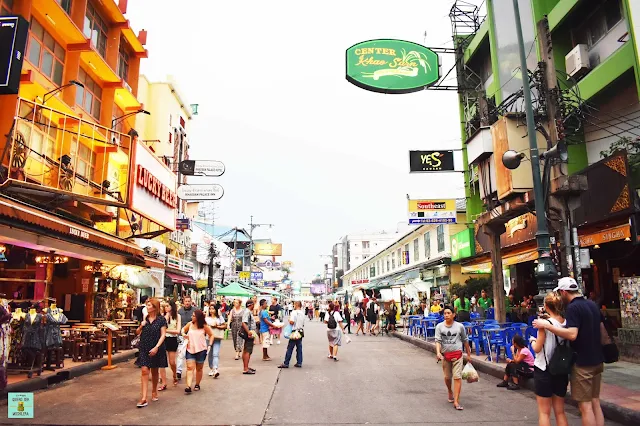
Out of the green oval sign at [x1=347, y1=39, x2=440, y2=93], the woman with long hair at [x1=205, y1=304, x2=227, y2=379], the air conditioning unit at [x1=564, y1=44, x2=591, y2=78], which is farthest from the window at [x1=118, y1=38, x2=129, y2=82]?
the air conditioning unit at [x1=564, y1=44, x2=591, y2=78]

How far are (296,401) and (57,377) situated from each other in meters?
5.78

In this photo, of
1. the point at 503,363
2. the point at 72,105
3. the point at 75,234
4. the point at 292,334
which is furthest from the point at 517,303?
the point at 72,105

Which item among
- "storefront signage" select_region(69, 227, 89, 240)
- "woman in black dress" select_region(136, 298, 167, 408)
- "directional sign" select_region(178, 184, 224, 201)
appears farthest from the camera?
"directional sign" select_region(178, 184, 224, 201)

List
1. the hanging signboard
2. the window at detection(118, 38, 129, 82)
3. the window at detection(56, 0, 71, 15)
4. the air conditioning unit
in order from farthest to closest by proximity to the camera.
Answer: the hanging signboard
the window at detection(118, 38, 129, 82)
the air conditioning unit
the window at detection(56, 0, 71, 15)

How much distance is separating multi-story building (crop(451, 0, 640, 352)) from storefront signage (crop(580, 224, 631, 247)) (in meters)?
0.03

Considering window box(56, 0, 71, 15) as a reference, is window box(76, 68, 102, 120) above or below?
below

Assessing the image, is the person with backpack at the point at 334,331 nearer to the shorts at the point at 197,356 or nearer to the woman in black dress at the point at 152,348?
the shorts at the point at 197,356

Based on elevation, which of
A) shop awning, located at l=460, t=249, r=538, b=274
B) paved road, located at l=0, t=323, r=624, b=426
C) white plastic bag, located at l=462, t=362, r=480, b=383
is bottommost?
paved road, located at l=0, t=323, r=624, b=426

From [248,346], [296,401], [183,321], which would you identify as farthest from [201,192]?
[296,401]

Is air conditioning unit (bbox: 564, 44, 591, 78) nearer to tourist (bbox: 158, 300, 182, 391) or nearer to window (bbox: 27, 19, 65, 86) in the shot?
tourist (bbox: 158, 300, 182, 391)

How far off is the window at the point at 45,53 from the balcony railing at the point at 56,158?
1376mm

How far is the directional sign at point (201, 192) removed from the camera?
802 inches

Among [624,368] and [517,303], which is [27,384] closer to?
[624,368]

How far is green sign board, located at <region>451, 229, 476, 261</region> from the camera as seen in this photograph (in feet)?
81.9
